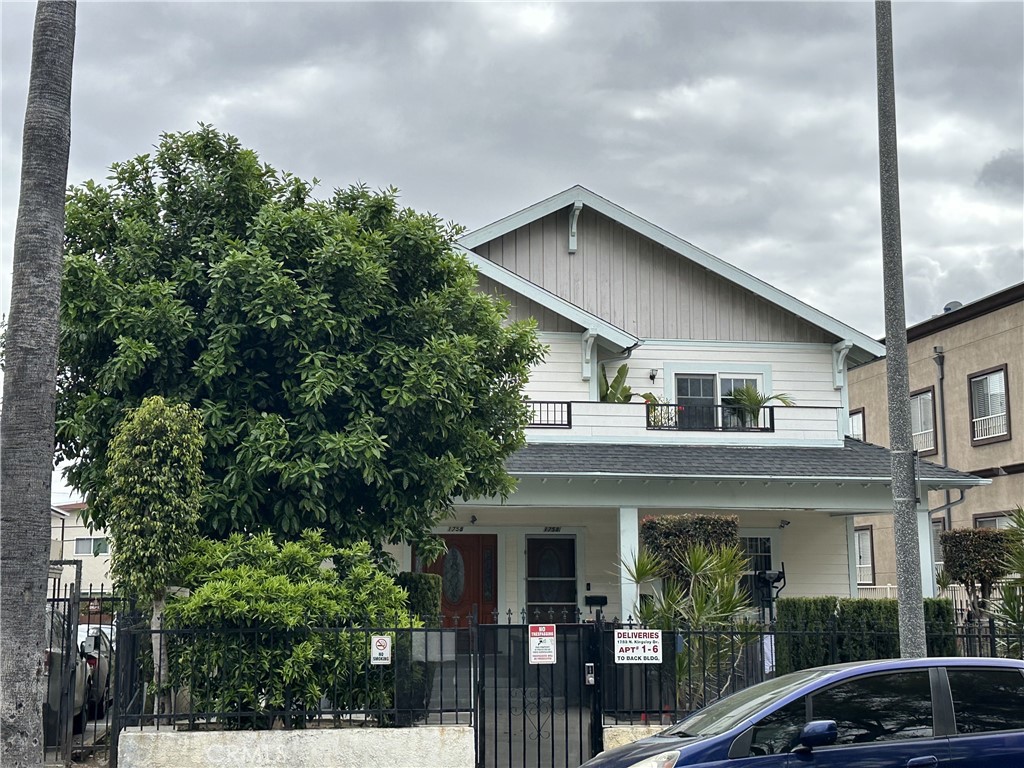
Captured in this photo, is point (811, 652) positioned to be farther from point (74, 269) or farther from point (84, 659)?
point (74, 269)

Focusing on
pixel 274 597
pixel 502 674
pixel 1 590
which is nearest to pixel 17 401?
pixel 1 590

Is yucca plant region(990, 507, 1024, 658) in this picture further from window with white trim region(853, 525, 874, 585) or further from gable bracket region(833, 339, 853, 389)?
window with white trim region(853, 525, 874, 585)

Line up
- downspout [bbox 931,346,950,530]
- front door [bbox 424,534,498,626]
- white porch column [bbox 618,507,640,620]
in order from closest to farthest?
white porch column [bbox 618,507,640,620] → front door [bbox 424,534,498,626] → downspout [bbox 931,346,950,530]

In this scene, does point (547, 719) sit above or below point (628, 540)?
below

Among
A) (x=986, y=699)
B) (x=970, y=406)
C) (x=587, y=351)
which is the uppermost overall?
(x=970, y=406)

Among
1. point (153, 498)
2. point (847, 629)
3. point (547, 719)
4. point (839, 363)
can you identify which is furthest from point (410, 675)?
point (839, 363)

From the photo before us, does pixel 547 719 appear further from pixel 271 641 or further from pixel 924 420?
pixel 924 420

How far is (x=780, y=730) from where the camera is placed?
320 inches

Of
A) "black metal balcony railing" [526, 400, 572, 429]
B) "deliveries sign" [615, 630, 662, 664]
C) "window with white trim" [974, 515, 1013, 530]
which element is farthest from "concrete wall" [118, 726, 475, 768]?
"window with white trim" [974, 515, 1013, 530]

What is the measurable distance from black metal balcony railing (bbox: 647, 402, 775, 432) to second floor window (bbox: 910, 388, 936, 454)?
12125 millimetres

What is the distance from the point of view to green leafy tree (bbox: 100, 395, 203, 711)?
1162 centimetres

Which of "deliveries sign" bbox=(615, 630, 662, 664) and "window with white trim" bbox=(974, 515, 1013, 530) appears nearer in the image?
"deliveries sign" bbox=(615, 630, 662, 664)

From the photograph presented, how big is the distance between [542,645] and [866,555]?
2500 centimetres

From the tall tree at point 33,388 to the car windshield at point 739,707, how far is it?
4842 mm
